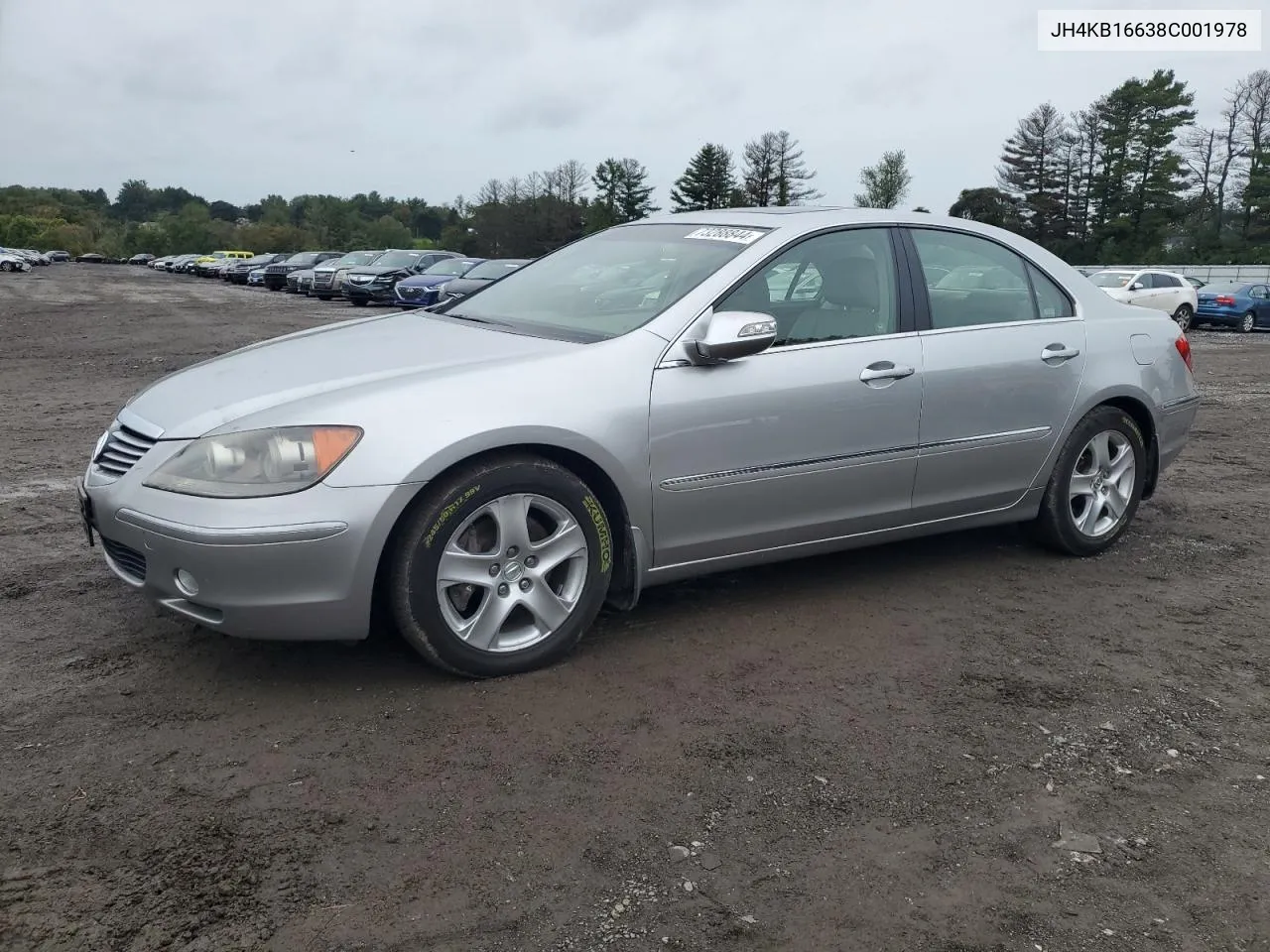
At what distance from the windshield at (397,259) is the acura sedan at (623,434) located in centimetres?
2544

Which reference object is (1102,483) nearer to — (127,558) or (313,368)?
(313,368)

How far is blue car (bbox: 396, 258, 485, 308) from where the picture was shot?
81.8 ft

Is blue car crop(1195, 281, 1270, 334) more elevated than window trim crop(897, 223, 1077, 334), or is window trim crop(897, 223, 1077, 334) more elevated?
window trim crop(897, 223, 1077, 334)

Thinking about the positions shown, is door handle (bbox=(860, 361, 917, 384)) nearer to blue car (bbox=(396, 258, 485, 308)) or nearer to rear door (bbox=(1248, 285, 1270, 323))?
blue car (bbox=(396, 258, 485, 308))

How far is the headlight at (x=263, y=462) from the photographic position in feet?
10.9

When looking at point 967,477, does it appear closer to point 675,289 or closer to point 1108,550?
point 1108,550

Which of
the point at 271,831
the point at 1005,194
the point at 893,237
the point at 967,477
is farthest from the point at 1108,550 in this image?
the point at 1005,194

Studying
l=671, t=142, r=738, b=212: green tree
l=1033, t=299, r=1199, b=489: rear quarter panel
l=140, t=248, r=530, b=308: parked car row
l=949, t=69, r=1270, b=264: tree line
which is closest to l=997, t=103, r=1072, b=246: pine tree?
l=949, t=69, r=1270, b=264: tree line

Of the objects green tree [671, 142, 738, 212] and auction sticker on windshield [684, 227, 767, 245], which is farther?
green tree [671, 142, 738, 212]

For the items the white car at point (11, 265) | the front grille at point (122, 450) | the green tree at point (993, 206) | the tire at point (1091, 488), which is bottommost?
the tire at point (1091, 488)

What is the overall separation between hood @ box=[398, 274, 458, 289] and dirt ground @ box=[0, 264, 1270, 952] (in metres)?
20.9

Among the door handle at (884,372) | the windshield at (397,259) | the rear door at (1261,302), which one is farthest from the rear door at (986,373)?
the windshield at (397,259)

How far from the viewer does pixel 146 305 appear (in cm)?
2681

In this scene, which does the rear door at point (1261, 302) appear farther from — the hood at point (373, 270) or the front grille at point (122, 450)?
the front grille at point (122, 450)
